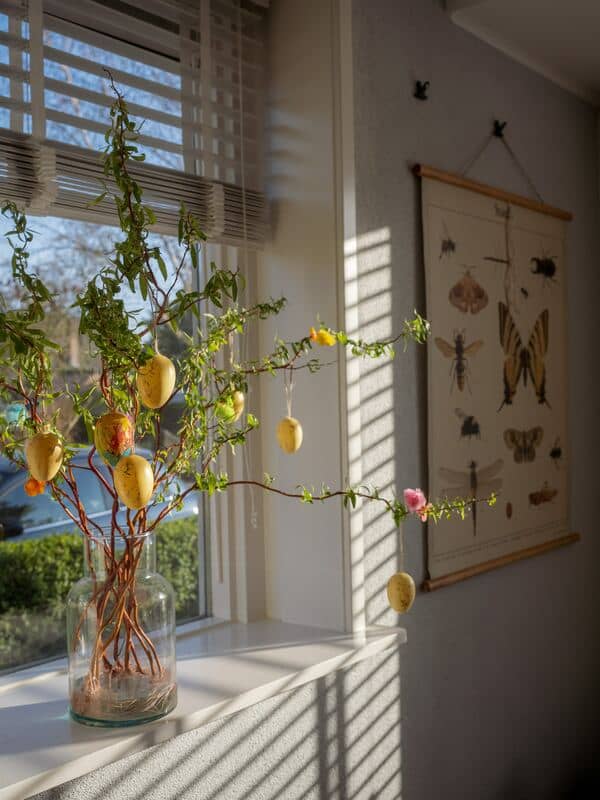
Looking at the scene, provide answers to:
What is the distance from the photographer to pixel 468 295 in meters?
2.25

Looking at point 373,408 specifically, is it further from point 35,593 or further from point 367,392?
point 35,593

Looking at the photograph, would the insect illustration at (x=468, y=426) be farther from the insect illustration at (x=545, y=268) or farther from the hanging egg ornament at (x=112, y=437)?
the hanging egg ornament at (x=112, y=437)

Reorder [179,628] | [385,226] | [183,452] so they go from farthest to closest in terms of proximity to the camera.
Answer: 1. [385,226]
2. [179,628]
3. [183,452]

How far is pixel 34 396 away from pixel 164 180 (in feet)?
1.89

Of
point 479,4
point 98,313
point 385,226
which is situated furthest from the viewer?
point 479,4

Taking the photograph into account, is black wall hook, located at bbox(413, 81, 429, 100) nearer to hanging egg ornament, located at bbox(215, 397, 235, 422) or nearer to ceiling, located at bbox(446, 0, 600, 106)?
ceiling, located at bbox(446, 0, 600, 106)

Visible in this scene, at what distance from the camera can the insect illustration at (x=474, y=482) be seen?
2.18 meters

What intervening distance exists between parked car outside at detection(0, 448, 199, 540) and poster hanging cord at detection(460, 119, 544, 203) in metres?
1.19

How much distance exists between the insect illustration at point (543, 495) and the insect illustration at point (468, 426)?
0.35 meters

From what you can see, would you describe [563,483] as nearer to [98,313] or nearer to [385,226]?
[385,226]

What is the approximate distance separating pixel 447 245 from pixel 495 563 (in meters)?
0.84

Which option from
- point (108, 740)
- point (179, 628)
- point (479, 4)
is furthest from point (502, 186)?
point (108, 740)

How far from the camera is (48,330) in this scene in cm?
156

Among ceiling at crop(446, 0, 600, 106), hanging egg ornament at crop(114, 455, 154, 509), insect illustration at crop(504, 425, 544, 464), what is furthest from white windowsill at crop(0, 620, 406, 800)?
ceiling at crop(446, 0, 600, 106)
